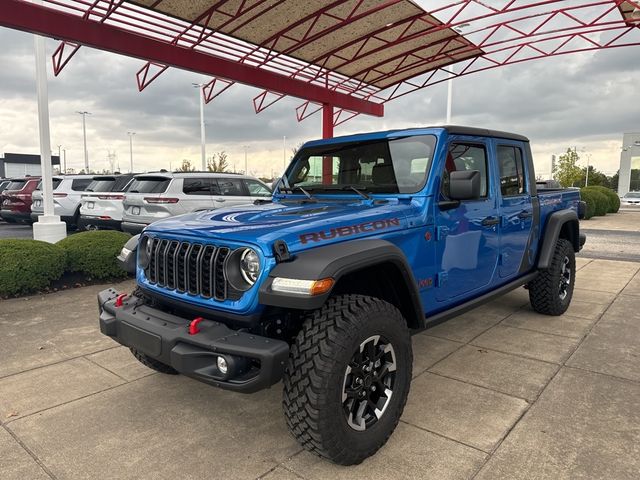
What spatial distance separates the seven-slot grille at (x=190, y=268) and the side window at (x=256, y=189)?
733cm

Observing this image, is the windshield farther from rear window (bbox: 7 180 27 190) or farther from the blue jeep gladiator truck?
rear window (bbox: 7 180 27 190)

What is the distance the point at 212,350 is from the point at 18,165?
70404 millimetres

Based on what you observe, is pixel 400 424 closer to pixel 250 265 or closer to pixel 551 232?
pixel 250 265

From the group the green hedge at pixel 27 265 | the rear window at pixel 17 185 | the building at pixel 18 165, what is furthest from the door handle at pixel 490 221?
the building at pixel 18 165

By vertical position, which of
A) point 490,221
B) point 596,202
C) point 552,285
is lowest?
point 552,285

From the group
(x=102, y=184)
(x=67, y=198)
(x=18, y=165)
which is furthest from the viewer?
(x=18, y=165)

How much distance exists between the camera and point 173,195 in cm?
895

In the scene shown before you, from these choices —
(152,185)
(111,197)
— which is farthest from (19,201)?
(152,185)

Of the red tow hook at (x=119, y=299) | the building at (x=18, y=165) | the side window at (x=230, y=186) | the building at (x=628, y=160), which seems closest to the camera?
the red tow hook at (x=119, y=299)

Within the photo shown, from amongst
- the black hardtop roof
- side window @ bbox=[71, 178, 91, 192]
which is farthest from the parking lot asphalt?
side window @ bbox=[71, 178, 91, 192]

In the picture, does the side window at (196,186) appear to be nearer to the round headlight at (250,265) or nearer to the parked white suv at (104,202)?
the parked white suv at (104,202)

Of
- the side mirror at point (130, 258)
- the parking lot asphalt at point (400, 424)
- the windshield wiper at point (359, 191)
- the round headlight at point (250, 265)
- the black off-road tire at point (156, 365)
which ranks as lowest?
the parking lot asphalt at point (400, 424)

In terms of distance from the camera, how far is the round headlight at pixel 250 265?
95.3 inches

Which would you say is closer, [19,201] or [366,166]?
[366,166]
